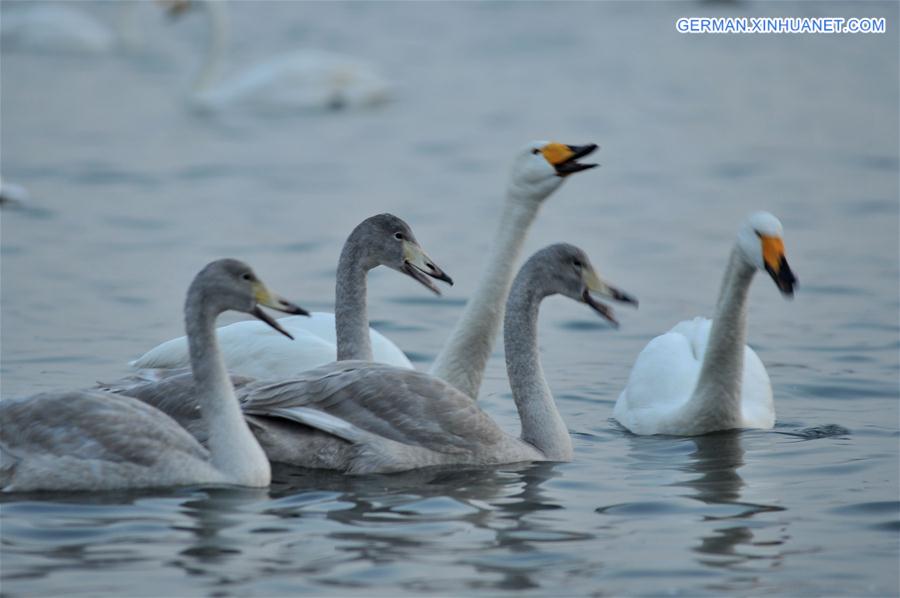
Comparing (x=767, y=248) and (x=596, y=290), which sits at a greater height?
(x=767, y=248)

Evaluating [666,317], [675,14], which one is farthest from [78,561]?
[675,14]

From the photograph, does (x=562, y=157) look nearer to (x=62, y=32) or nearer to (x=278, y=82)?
(x=278, y=82)

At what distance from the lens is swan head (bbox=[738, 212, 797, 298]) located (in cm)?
862

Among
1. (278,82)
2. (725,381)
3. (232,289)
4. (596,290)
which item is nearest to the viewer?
(232,289)

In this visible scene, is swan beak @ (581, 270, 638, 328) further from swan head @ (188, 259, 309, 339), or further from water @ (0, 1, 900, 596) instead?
swan head @ (188, 259, 309, 339)

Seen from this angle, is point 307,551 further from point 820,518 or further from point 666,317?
point 666,317

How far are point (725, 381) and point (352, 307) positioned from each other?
1889 mm

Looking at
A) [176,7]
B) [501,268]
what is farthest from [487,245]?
[176,7]

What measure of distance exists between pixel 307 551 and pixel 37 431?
55.4 inches

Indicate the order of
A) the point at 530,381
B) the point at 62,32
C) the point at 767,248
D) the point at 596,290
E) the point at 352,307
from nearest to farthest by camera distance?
the point at 530,381 → the point at 596,290 → the point at 352,307 → the point at 767,248 → the point at 62,32

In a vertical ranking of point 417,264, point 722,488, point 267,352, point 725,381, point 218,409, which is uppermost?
point 417,264

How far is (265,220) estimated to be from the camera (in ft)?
51.6

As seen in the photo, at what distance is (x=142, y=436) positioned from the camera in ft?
24.0

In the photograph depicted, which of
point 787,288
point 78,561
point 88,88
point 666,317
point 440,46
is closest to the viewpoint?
point 78,561
